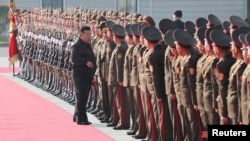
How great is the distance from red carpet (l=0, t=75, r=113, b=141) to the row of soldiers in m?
0.61

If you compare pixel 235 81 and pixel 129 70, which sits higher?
pixel 235 81

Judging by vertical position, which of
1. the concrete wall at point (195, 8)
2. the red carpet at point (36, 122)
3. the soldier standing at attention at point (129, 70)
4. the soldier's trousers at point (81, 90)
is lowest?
the concrete wall at point (195, 8)

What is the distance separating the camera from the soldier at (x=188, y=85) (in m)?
13.1

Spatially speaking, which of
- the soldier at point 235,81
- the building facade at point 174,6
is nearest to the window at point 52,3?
the building facade at point 174,6

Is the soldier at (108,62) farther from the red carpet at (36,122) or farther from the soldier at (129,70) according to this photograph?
the soldier at (129,70)

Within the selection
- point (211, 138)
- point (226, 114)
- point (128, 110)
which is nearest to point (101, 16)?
point (128, 110)

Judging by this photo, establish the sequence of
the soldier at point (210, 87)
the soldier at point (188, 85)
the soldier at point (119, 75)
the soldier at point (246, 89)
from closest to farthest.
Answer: the soldier at point (246, 89)
the soldier at point (210, 87)
the soldier at point (188, 85)
the soldier at point (119, 75)

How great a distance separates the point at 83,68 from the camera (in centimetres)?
1839

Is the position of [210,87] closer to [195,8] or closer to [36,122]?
[36,122]

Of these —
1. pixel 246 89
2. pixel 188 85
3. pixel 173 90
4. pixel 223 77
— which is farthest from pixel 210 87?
pixel 173 90

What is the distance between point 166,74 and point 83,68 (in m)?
4.55

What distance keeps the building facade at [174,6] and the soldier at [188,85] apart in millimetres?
37771

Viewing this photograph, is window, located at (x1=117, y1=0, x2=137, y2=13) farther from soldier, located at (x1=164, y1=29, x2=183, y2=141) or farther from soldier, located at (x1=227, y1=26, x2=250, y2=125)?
soldier, located at (x1=227, y1=26, x2=250, y2=125)

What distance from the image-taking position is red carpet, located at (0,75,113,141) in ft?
54.5
